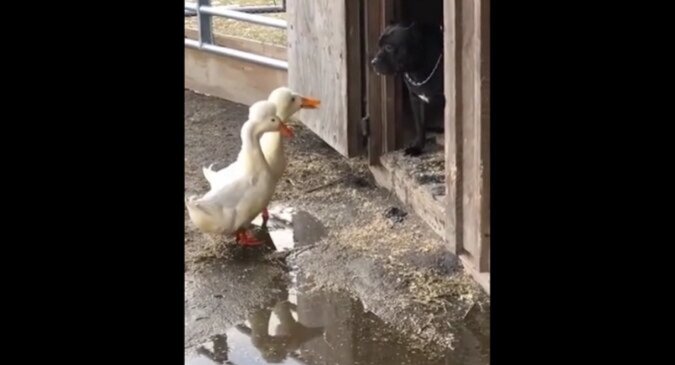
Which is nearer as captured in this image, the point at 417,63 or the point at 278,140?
the point at 278,140

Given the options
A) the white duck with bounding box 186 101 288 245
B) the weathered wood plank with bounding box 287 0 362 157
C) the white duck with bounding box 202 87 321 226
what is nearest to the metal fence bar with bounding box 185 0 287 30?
the weathered wood plank with bounding box 287 0 362 157

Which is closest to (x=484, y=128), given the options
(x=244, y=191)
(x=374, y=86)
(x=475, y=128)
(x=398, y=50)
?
(x=475, y=128)

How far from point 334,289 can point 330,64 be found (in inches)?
61.7

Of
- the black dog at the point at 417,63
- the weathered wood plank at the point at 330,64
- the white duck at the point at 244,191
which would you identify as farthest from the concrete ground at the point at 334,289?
the black dog at the point at 417,63

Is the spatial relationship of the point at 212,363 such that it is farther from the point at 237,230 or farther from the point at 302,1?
the point at 302,1

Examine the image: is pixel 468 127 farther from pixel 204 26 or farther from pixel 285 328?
pixel 204 26

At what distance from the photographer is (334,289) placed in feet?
11.7

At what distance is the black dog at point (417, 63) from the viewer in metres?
4.29

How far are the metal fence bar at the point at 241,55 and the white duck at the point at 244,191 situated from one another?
2114 mm

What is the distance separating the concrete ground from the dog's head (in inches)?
22.5

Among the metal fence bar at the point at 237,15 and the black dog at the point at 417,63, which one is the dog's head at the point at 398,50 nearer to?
the black dog at the point at 417,63
